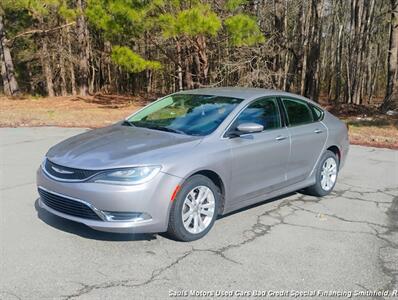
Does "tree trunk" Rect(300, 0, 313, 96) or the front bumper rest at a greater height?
"tree trunk" Rect(300, 0, 313, 96)

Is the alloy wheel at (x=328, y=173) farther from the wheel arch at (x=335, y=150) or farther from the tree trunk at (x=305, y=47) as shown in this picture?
the tree trunk at (x=305, y=47)

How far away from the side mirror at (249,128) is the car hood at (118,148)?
540 mm

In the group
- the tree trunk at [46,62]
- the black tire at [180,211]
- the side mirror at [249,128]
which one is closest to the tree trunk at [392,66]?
the side mirror at [249,128]

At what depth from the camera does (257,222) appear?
5469 millimetres

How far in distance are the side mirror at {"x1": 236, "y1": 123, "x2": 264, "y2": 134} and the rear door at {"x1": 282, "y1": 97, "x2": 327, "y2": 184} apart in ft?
2.99

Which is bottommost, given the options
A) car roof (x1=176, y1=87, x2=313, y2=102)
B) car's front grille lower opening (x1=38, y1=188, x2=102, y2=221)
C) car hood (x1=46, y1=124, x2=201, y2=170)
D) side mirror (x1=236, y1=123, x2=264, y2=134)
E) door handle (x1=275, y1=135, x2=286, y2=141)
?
car's front grille lower opening (x1=38, y1=188, x2=102, y2=221)

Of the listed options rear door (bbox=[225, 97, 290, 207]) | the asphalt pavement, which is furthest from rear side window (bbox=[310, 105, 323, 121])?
the asphalt pavement

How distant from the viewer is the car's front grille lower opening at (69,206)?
14.4 feet

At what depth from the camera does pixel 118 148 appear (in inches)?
184

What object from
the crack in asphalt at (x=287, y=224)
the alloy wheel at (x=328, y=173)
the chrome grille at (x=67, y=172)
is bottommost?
the crack in asphalt at (x=287, y=224)

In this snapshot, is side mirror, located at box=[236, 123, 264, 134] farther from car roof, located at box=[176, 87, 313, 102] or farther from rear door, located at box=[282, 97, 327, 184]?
rear door, located at box=[282, 97, 327, 184]

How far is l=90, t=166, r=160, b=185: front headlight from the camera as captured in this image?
4.30m

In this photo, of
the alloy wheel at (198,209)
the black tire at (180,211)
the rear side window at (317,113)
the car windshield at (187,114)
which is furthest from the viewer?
the rear side window at (317,113)

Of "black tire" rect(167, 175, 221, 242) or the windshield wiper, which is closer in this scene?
"black tire" rect(167, 175, 221, 242)
